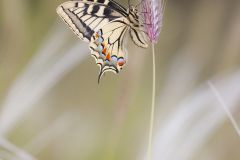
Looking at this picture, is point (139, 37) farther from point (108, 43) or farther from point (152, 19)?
point (152, 19)

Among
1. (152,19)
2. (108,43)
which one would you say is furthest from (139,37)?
(152,19)

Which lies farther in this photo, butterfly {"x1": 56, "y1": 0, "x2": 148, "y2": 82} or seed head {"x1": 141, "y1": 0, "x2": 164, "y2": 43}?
butterfly {"x1": 56, "y1": 0, "x2": 148, "y2": 82}


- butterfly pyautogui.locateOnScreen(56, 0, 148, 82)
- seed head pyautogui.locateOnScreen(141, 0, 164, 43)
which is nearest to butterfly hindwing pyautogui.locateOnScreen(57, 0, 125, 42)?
butterfly pyautogui.locateOnScreen(56, 0, 148, 82)

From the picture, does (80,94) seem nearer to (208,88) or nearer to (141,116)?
(141,116)

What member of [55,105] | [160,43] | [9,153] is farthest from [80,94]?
[9,153]

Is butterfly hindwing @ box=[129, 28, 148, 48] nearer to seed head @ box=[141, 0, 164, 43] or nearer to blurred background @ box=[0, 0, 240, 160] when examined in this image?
blurred background @ box=[0, 0, 240, 160]

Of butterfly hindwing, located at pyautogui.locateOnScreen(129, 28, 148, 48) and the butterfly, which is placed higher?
the butterfly
